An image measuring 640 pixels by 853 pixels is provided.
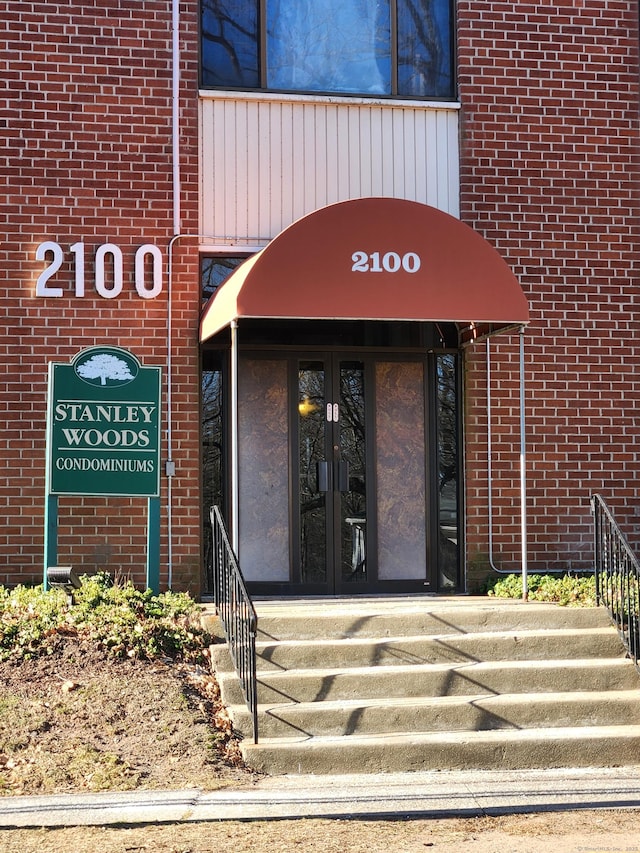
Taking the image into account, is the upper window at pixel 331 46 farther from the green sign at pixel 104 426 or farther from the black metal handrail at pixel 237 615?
the black metal handrail at pixel 237 615

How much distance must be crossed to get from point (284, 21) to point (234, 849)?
785 centimetres

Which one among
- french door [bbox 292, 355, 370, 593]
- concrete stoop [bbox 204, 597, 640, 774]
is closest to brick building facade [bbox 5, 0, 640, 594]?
french door [bbox 292, 355, 370, 593]

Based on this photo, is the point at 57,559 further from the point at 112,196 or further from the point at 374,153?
the point at 374,153

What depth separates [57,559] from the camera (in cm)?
963

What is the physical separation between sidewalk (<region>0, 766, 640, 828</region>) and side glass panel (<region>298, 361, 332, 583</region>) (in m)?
3.39

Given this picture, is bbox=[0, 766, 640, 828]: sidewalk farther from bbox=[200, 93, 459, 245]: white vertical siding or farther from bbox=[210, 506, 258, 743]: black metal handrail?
bbox=[200, 93, 459, 245]: white vertical siding

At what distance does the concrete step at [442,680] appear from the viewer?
7926 millimetres

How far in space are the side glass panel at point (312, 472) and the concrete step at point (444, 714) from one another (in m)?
2.61

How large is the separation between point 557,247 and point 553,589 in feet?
11.2

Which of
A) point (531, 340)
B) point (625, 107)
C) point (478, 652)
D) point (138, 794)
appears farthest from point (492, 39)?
point (138, 794)

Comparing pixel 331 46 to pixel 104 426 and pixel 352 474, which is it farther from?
pixel 104 426

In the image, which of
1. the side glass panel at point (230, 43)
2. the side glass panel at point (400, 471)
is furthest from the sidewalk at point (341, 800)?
the side glass panel at point (230, 43)

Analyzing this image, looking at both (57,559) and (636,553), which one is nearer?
(57,559)

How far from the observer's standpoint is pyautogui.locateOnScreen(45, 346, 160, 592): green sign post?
9.19 metres
